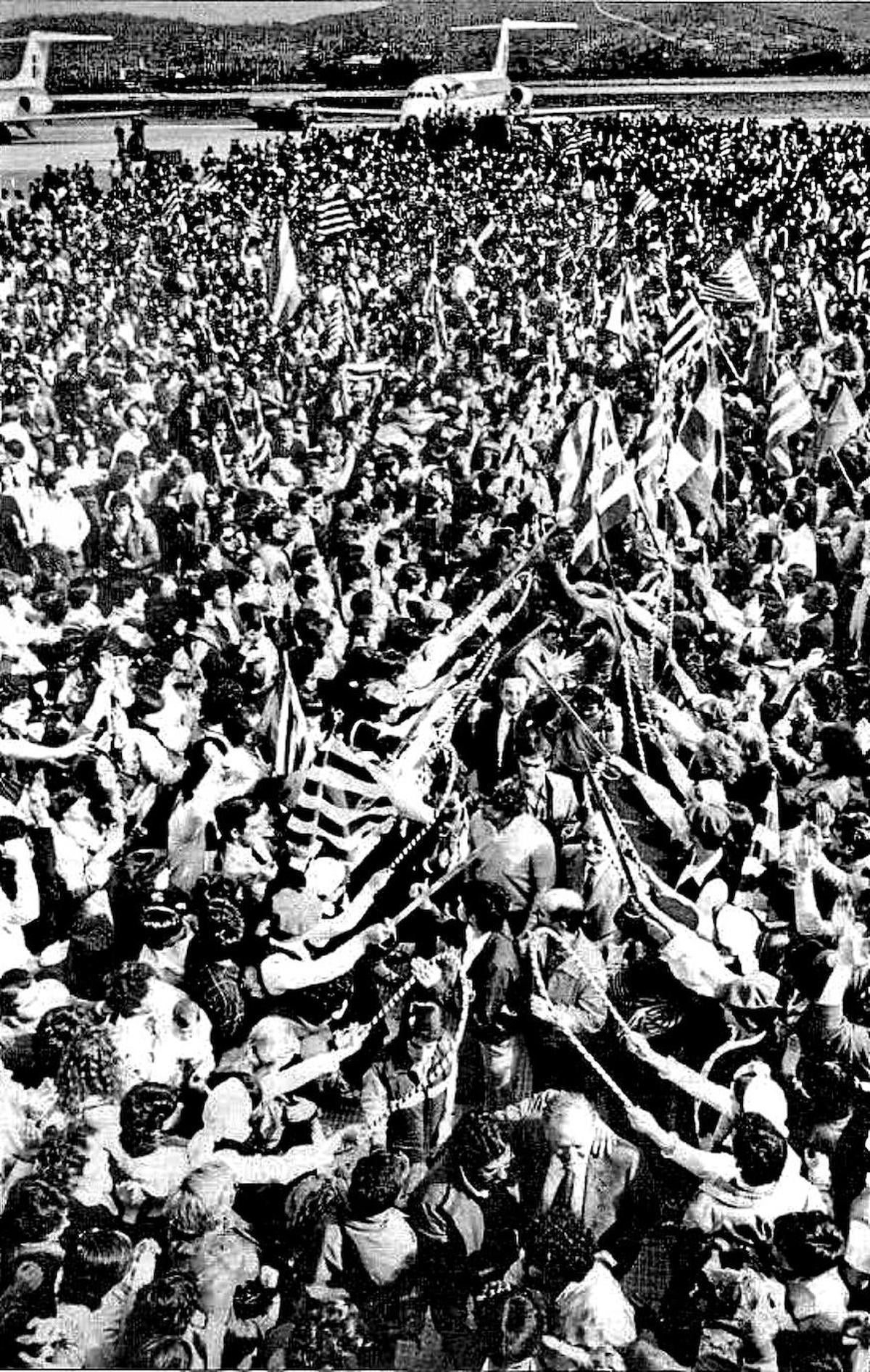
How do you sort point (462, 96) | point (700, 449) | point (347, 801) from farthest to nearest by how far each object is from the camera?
1. point (700, 449)
2. point (462, 96)
3. point (347, 801)

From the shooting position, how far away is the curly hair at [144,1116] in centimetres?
321

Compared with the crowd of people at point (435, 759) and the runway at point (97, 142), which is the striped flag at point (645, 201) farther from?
the runway at point (97, 142)

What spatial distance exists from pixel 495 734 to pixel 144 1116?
256 centimetres

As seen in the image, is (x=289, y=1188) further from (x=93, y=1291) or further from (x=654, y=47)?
(x=654, y=47)

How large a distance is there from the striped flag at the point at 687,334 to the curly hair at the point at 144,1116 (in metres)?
5.46

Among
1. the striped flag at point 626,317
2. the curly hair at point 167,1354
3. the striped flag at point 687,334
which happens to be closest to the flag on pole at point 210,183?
the striped flag at point 626,317

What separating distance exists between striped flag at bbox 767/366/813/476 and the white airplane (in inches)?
160

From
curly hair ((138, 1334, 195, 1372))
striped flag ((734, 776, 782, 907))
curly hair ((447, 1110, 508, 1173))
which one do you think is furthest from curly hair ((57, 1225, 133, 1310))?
striped flag ((734, 776, 782, 907))

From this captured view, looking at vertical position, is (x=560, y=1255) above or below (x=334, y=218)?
below

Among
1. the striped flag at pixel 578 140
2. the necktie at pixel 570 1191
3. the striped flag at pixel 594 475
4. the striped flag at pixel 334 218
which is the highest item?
the striped flag at pixel 578 140

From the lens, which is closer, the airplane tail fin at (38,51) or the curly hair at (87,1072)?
the curly hair at (87,1072)

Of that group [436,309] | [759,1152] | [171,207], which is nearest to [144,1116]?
[759,1152]

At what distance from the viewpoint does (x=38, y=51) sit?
601 centimetres

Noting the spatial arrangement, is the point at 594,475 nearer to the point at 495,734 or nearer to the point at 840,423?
the point at 840,423
